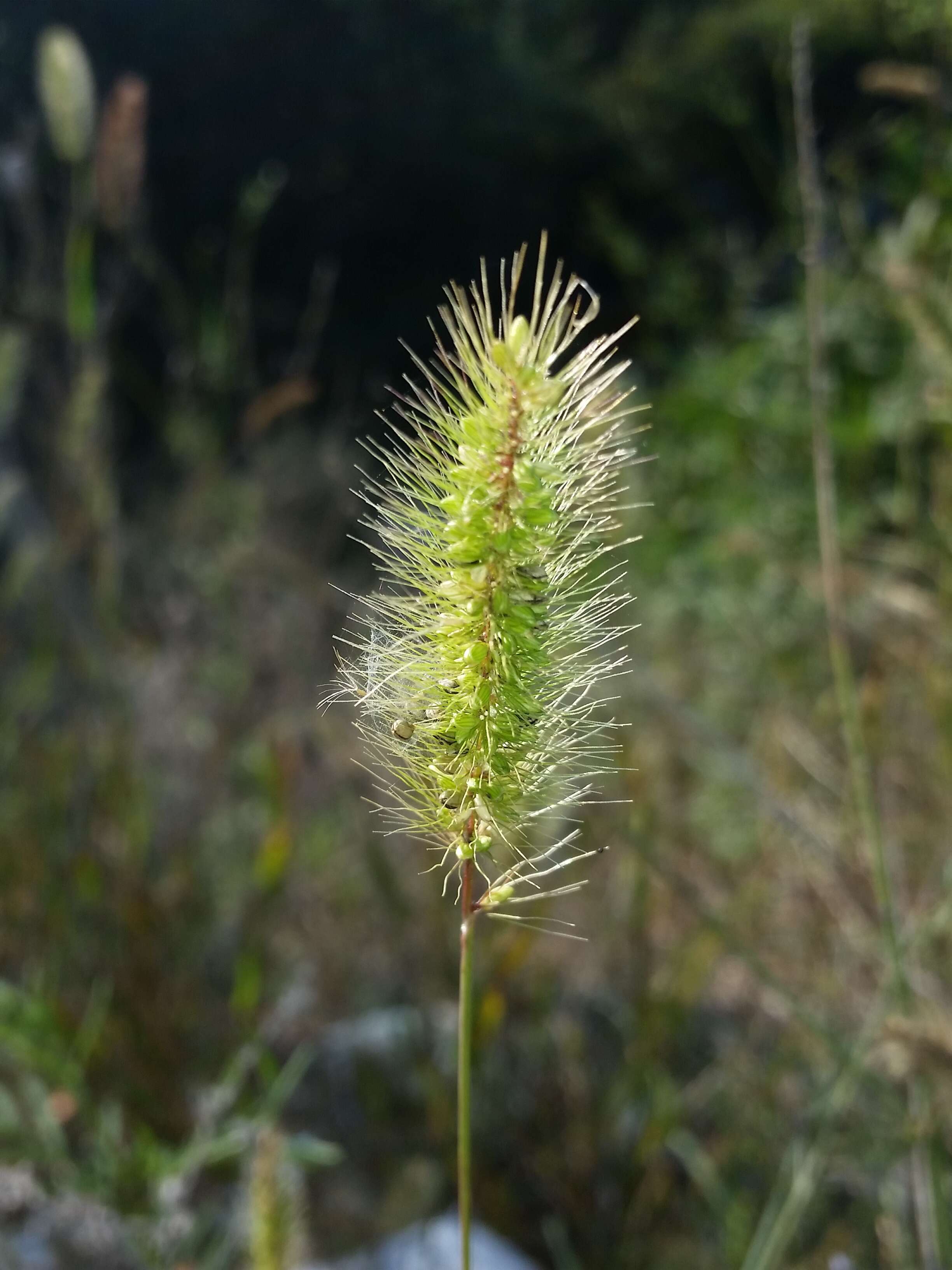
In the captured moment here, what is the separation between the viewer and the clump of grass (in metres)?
0.62

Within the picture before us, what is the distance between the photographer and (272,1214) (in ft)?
3.10

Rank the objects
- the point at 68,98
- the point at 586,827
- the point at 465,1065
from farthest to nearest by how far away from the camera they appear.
→ 1. the point at 586,827
2. the point at 68,98
3. the point at 465,1065

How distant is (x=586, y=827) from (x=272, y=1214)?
1269 mm

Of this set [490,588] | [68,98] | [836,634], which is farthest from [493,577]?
[68,98]

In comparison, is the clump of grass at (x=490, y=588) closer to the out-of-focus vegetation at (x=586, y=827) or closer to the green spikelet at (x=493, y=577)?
the green spikelet at (x=493, y=577)

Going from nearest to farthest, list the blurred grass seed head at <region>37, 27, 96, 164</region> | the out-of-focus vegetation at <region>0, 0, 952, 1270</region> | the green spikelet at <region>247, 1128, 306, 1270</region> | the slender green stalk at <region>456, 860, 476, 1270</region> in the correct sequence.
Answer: the slender green stalk at <region>456, 860, 476, 1270</region> → the green spikelet at <region>247, 1128, 306, 1270</region> → the out-of-focus vegetation at <region>0, 0, 952, 1270</region> → the blurred grass seed head at <region>37, 27, 96, 164</region>

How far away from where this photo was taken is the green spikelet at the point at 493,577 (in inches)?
24.4

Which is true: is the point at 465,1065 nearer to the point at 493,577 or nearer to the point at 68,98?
the point at 493,577

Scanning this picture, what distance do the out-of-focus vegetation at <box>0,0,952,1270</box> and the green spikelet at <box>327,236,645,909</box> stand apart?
0.44 metres

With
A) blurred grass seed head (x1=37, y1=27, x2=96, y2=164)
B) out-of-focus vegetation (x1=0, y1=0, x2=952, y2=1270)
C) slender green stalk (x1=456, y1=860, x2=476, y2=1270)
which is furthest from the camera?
blurred grass seed head (x1=37, y1=27, x2=96, y2=164)

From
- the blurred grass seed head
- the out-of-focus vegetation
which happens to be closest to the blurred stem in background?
the out-of-focus vegetation

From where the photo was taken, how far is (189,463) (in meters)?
3.54

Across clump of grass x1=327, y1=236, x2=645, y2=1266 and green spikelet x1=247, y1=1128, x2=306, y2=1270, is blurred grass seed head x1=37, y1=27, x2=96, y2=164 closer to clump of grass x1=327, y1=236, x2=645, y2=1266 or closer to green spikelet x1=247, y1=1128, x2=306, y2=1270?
clump of grass x1=327, y1=236, x2=645, y2=1266

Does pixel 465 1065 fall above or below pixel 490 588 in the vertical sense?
below
